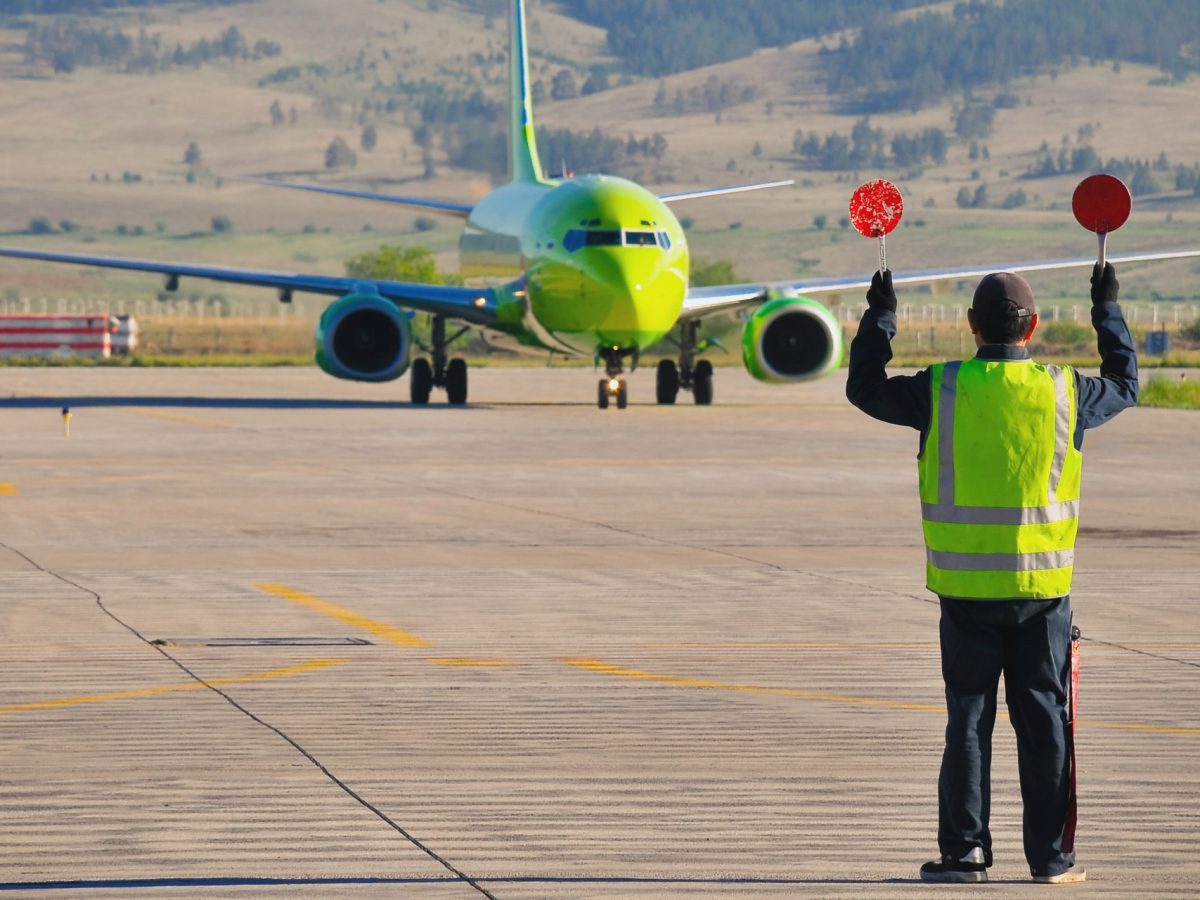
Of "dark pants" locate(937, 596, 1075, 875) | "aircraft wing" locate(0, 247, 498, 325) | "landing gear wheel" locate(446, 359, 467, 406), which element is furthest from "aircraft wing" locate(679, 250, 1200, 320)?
"dark pants" locate(937, 596, 1075, 875)

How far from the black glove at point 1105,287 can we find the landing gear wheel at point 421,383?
3519 cm

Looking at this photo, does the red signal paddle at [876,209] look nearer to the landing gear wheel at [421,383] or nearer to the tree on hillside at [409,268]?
the landing gear wheel at [421,383]

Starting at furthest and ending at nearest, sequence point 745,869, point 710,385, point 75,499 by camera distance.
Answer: point 710,385, point 75,499, point 745,869

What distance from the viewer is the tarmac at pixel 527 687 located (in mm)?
8250

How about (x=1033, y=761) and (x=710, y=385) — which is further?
(x=710, y=385)

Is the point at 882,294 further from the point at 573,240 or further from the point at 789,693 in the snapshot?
the point at 573,240

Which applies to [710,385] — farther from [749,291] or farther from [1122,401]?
[1122,401]

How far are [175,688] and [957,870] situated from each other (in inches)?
192

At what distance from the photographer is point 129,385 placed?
52.5 metres

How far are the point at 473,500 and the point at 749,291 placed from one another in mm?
20063

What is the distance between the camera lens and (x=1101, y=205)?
863 centimetres

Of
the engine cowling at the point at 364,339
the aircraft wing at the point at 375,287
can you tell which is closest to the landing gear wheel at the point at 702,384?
the aircraft wing at the point at 375,287

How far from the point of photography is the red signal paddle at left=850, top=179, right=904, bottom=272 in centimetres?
862

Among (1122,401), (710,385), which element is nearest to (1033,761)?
(1122,401)
